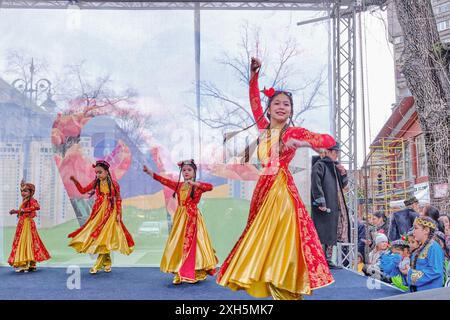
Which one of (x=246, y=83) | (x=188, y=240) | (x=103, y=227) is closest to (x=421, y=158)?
(x=246, y=83)

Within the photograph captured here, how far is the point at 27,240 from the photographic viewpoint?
5309mm

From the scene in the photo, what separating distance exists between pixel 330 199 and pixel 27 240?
3432mm

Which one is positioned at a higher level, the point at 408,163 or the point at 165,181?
the point at 408,163

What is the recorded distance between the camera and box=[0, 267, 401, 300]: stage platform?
3771 millimetres

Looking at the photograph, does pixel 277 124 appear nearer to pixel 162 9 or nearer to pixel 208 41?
pixel 208 41

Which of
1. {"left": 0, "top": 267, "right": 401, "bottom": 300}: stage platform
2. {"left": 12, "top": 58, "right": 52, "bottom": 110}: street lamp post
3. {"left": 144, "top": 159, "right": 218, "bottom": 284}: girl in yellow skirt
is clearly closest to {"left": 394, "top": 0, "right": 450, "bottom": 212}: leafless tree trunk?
{"left": 0, "top": 267, "right": 401, "bottom": 300}: stage platform

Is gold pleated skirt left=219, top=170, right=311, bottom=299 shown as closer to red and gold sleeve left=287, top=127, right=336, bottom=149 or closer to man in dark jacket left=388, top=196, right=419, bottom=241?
red and gold sleeve left=287, top=127, right=336, bottom=149

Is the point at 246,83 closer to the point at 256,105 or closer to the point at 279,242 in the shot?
the point at 256,105

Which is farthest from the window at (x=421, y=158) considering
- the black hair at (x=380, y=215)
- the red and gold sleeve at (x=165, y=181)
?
the red and gold sleeve at (x=165, y=181)

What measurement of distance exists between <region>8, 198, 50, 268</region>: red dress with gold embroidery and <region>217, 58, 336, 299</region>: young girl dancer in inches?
128

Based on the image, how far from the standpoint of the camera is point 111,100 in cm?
545

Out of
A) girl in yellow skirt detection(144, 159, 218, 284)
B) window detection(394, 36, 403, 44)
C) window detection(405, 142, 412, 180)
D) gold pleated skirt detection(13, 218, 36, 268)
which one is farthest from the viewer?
window detection(405, 142, 412, 180)

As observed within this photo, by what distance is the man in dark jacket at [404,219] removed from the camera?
4910 mm

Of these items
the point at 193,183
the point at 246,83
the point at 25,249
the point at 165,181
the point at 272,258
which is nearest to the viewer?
the point at 272,258
